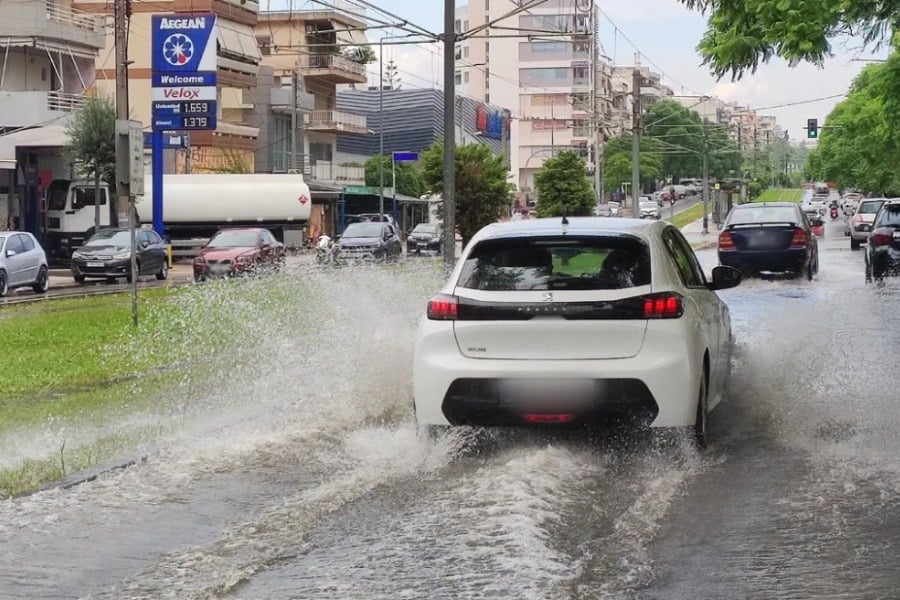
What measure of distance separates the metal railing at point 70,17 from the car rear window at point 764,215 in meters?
29.8

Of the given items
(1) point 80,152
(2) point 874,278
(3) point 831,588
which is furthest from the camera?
(1) point 80,152

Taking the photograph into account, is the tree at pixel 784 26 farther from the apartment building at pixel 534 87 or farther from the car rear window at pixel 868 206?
the apartment building at pixel 534 87

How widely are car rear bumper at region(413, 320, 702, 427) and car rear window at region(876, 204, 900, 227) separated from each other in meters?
18.1

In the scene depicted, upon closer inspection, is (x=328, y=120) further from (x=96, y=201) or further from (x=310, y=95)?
(x=96, y=201)

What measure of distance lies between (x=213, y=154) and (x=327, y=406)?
190 feet

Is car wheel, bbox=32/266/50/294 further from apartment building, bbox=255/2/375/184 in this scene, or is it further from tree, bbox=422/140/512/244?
apartment building, bbox=255/2/375/184

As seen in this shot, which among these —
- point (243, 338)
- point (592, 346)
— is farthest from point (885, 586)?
point (243, 338)

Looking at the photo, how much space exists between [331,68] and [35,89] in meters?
30.7

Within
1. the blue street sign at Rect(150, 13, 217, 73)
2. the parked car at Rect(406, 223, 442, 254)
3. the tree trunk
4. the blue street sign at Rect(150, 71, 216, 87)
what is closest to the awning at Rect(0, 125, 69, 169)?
the tree trunk

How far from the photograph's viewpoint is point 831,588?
5785mm

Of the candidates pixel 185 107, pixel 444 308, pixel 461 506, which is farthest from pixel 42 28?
pixel 461 506

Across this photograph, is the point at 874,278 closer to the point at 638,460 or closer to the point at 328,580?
the point at 638,460

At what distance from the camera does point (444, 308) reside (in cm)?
848

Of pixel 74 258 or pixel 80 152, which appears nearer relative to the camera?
pixel 74 258
